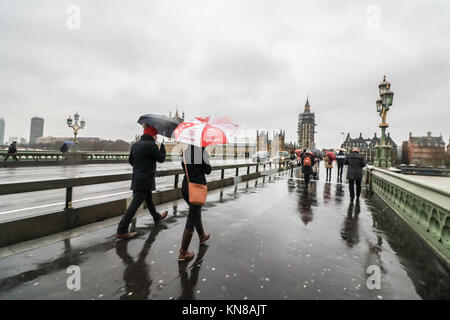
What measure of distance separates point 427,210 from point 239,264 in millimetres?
4076

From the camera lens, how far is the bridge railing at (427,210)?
11.6 feet

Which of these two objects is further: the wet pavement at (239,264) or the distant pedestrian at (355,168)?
the distant pedestrian at (355,168)

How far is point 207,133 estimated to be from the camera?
3.16 m

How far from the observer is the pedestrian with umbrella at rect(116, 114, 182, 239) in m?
4.17

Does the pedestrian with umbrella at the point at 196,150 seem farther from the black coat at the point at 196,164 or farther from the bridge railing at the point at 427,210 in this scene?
the bridge railing at the point at 427,210

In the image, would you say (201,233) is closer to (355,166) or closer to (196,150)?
(196,150)

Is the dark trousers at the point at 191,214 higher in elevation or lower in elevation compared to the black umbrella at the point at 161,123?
lower

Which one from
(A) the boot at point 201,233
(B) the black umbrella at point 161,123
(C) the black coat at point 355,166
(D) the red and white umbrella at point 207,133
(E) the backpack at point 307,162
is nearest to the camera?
(D) the red and white umbrella at point 207,133

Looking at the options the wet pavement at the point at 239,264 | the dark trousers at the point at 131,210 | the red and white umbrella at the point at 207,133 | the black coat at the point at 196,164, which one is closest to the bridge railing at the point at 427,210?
the wet pavement at the point at 239,264

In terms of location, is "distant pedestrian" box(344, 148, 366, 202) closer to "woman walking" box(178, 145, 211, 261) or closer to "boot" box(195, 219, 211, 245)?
"boot" box(195, 219, 211, 245)

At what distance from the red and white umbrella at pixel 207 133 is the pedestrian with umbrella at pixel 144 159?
112 centimetres

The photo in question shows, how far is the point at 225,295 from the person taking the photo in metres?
2.57

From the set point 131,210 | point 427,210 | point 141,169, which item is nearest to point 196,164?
point 141,169
